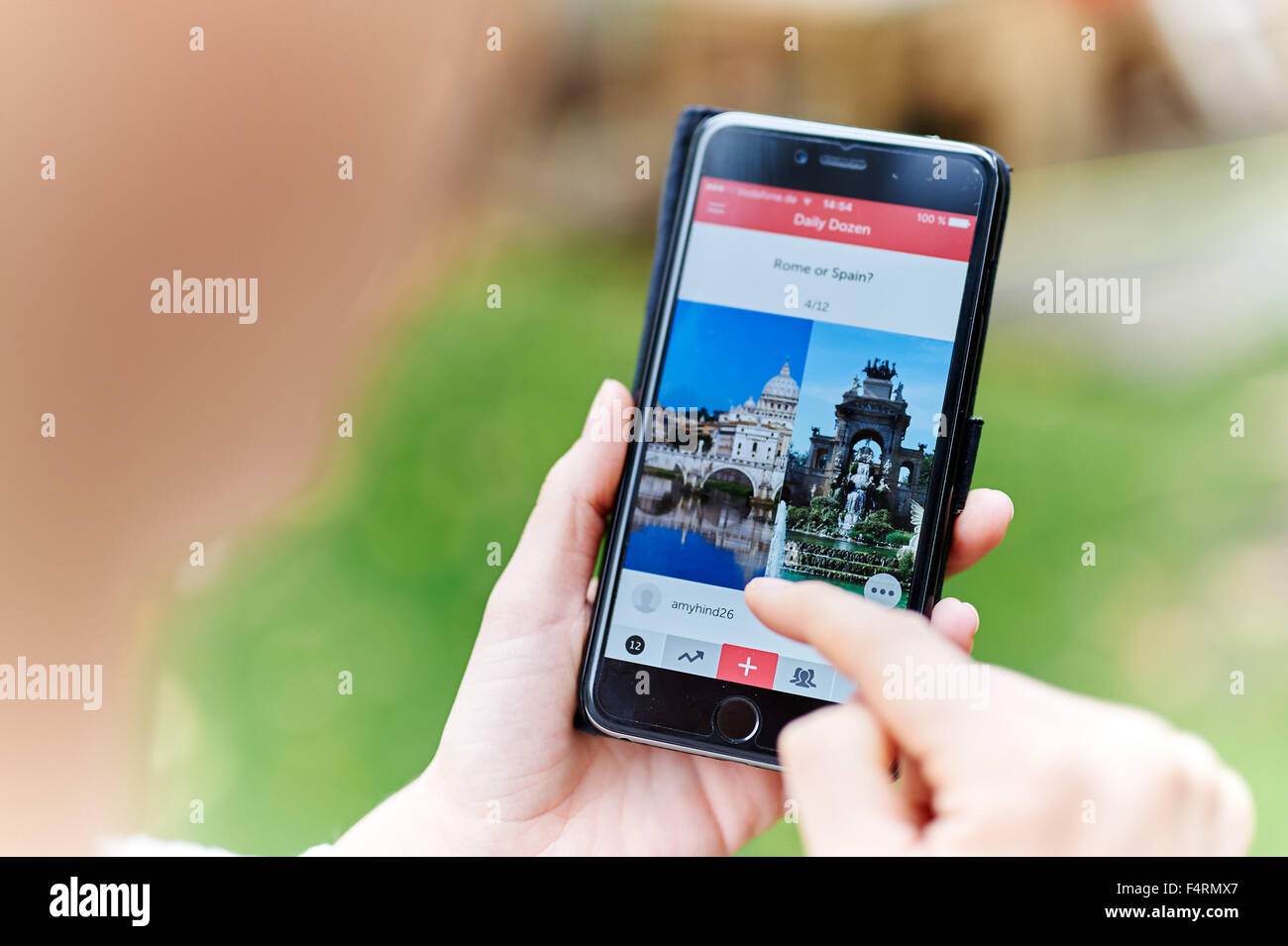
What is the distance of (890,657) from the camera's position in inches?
24.1

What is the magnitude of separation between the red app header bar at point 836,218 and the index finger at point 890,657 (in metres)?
0.38

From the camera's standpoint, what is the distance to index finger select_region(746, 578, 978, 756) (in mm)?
577

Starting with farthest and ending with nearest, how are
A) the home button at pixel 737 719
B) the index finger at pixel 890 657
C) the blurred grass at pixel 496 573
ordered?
the blurred grass at pixel 496 573, the home button at pixel 737 719, the index finger at pixel 890 657

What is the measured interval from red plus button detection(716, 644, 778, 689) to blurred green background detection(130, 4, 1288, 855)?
0.73 meters

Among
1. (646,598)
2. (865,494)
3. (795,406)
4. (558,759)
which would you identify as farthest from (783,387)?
(558,759)

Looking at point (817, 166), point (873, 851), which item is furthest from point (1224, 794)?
point (817, 166)

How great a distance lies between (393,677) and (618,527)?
2.90ft

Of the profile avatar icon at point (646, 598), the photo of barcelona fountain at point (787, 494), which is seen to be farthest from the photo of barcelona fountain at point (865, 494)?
the profile avatar icon at point (646, 598)

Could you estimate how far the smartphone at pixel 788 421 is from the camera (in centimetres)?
85

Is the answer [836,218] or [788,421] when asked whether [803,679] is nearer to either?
[788,421]

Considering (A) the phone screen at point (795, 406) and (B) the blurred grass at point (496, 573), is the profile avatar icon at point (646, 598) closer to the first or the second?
(A) the phone screen at point (795, 406)

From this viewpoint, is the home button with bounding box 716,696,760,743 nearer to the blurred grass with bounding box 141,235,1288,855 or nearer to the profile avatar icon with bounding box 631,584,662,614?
the profile avatar icon with bounding box 631,584,662,614

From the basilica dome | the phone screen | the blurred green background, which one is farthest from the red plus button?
the blurred green background

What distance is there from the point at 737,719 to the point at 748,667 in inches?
1.9
